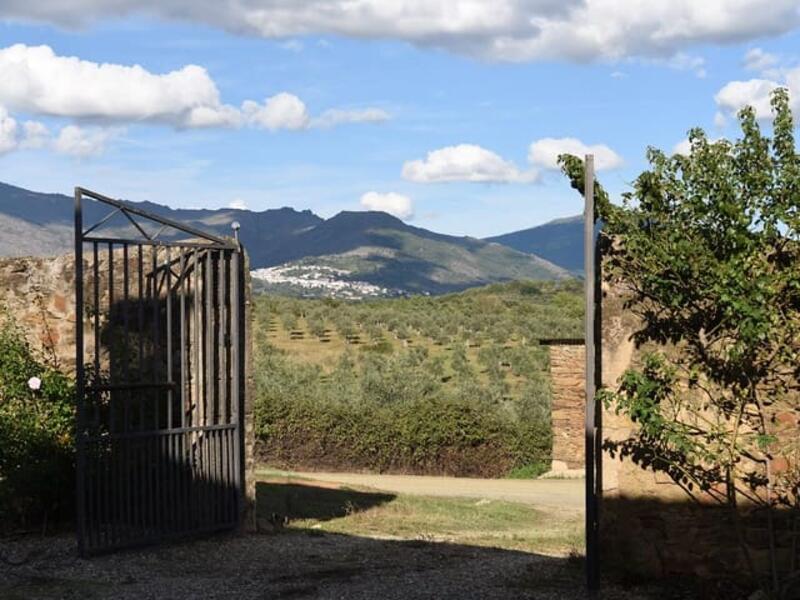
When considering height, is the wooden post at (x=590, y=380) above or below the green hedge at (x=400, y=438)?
above

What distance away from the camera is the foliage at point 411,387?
22641mm

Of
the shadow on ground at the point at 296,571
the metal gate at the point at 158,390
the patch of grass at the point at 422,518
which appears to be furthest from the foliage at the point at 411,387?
the metal gate at the point at 158,390

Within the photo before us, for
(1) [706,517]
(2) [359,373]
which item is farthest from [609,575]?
(2) [359,373]

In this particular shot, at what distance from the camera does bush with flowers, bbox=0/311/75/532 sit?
37.1 ft

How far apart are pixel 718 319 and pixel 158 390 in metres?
5.47

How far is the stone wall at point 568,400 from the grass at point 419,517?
16.6ft

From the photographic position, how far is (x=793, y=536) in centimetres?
821

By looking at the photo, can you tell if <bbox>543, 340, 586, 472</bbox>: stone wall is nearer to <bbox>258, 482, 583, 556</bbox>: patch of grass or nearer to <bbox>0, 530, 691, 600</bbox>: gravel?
<bbox>258, 482, 583, 556</bbox>: patch of grass

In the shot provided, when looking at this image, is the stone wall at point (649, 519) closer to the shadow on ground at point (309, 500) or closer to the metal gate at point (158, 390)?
the metal gate at point (158, 390)

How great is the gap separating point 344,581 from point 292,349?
3168cm

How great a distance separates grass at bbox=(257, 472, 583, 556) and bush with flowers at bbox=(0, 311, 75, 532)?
2750 millimetres

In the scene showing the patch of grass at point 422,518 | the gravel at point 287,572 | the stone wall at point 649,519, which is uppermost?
the stone wall at point 649,519

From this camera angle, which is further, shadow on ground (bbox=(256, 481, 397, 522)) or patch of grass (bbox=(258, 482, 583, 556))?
shadow on ground (bbox=(256, 481, 397, 522))

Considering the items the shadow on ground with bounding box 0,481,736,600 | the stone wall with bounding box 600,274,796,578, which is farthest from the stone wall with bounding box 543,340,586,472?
the stone wall with bounding box 600,274,796,578
